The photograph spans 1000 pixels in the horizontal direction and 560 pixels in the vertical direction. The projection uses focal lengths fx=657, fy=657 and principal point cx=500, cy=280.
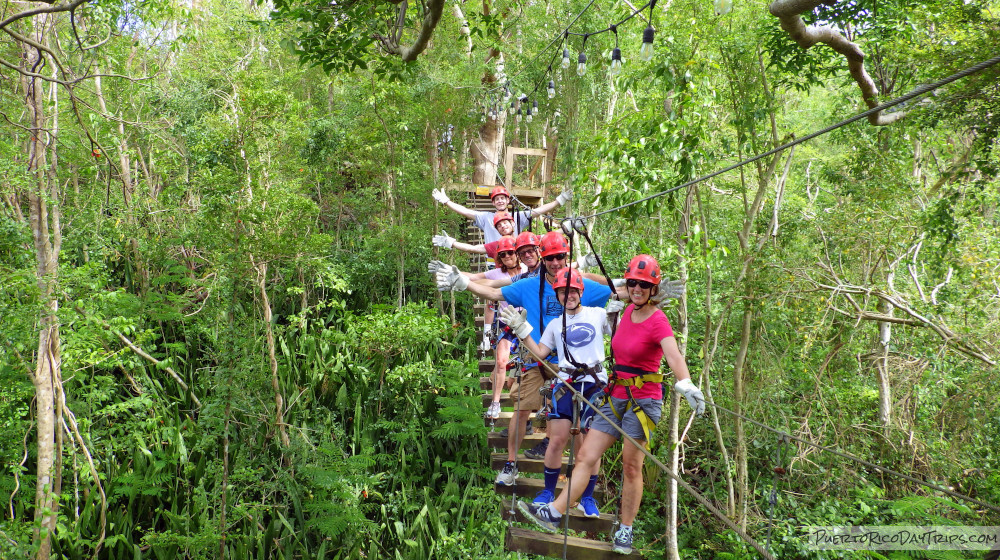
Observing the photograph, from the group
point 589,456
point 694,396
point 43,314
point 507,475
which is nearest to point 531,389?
point 507,475

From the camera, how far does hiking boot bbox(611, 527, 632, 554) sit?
122 inches

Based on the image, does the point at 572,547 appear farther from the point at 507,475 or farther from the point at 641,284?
the point at 641,284

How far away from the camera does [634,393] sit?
3.24 meters

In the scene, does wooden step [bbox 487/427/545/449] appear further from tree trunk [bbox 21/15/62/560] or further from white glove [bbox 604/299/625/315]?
tree trunk [bbox 21/15/62/560]

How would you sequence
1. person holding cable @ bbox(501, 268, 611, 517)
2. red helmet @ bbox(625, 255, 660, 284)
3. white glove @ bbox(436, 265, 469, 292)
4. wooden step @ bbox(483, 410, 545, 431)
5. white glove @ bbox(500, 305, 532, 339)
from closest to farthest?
red helmet @ bbox(625, 255, 660, 284) → person holding cable @ bbox(501, 268, 611, 517) → white glove @ bbox(500, 305, 532, 339) → white glove @ bbox(436, 265, 469, 292) → wooden step @ bbox(483, 410, 545, 431)

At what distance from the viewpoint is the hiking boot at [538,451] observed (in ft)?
14.9

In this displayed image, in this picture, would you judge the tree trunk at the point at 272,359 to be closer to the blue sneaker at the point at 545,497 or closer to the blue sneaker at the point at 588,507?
the blue sneaker at the point at 545,497

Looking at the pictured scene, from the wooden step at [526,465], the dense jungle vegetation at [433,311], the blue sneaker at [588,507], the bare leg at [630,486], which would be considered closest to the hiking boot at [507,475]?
the wooden step at [526,465]

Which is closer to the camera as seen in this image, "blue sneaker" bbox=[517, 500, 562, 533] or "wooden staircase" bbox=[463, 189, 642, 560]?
"wooden staircase" bbox=[463, 189, 642, 560]

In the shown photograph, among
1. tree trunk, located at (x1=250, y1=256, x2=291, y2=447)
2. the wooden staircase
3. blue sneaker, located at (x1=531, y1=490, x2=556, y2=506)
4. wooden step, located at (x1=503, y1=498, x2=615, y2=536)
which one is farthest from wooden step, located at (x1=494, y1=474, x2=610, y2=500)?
tree trunk, located at (x1=250, y1=256, x2=291, y2=447)

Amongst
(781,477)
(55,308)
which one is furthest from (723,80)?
(55,308)

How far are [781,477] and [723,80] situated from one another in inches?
162

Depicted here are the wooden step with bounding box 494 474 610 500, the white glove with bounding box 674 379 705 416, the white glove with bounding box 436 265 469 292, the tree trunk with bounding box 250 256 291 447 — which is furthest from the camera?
the tree trunk with bounding box 250 256 291 447

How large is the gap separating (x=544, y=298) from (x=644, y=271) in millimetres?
918
